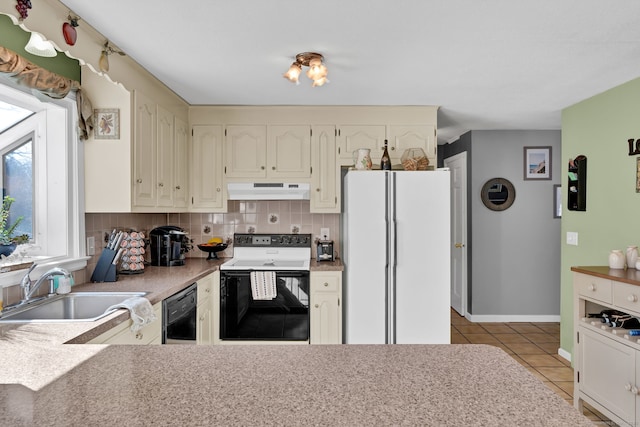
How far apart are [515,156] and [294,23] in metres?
3.72

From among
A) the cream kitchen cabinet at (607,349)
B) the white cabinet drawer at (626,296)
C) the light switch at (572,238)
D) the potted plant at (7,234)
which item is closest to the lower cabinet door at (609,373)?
the cream kitchen cabinet at (607,349)

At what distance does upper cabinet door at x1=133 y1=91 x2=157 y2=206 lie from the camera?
270 centimetres

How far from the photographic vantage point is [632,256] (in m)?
2.78

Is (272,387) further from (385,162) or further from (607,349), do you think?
(385,162)

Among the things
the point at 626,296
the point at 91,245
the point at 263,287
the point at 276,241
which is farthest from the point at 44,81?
the point at 626,296

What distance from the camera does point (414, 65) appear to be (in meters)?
2.65

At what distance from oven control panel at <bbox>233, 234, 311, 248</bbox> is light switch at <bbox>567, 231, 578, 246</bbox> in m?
2.37

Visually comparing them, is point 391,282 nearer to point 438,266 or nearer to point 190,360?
point 438,266

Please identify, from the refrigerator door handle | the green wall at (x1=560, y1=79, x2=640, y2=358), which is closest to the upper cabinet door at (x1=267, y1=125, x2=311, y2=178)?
the refrigerator door handle

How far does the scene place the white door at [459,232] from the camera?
199 inches

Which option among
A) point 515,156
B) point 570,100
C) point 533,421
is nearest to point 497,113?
point 570,100

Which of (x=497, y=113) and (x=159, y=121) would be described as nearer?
(x=159, y=121)

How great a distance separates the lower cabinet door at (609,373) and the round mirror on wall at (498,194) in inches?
89.1

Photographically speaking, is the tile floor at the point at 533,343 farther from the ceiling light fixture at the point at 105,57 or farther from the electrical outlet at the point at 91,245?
the ceiling light fixture at the point at 105,57
